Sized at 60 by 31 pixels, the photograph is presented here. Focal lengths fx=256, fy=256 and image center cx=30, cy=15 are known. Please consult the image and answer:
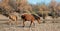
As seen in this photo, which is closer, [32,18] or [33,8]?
[32,18]

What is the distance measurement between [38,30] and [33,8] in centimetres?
2223

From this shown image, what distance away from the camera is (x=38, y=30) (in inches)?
628

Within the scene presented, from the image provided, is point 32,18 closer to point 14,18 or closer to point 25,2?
point 14,18

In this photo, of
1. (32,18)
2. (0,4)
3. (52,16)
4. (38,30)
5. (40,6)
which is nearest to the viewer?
(38,30)

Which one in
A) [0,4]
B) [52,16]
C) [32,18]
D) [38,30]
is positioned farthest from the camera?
[0,4]

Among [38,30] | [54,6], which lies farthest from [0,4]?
[38,30]

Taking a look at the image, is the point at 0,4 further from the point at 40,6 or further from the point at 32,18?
the point at 32,18

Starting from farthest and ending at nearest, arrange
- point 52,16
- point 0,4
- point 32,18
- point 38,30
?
point 0,4 → point 52,16 → point 32,18 → point 38,30

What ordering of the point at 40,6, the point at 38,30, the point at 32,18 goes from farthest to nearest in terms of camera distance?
the point at 40,6 < the point at 32,18 < the point at 38,30

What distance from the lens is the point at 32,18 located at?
21.3 m

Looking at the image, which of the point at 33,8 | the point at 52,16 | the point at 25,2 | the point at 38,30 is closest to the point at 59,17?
the point at 52,16

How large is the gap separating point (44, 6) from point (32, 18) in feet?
61.9

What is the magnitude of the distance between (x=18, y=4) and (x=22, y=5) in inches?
39.4

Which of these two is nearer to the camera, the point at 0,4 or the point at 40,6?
the point at 0,4
